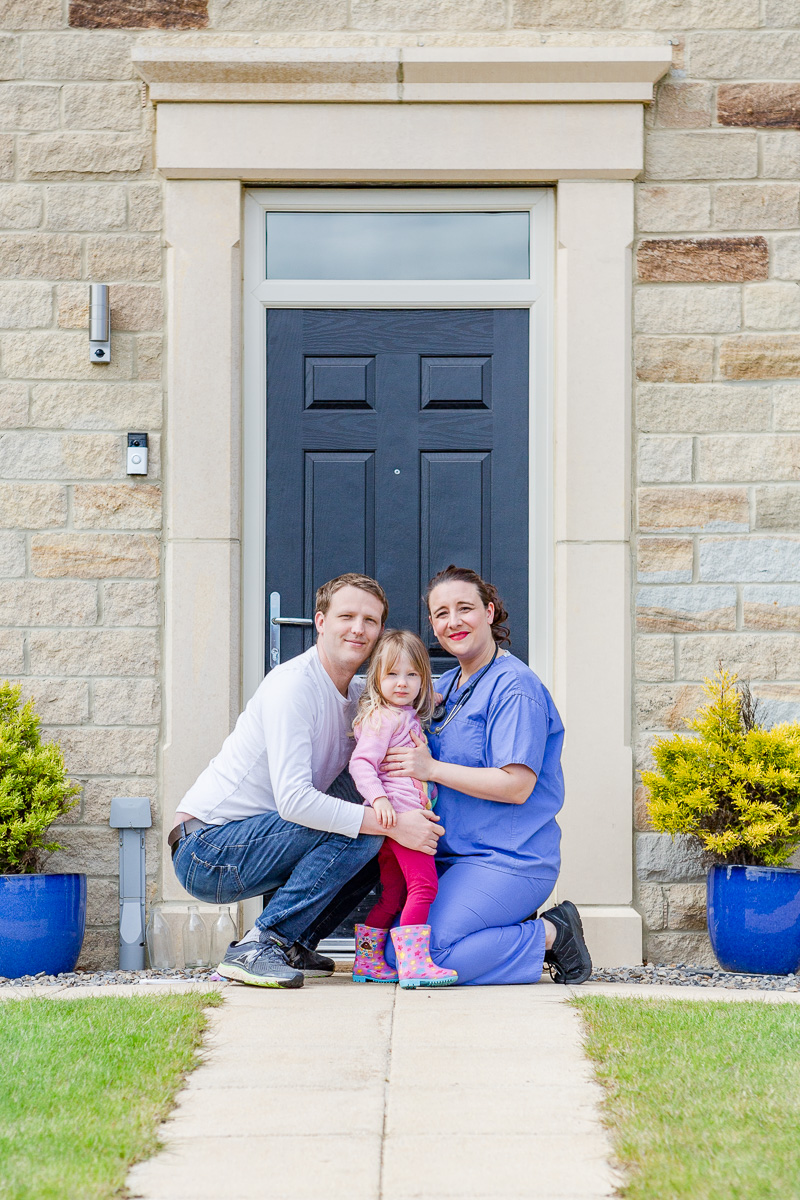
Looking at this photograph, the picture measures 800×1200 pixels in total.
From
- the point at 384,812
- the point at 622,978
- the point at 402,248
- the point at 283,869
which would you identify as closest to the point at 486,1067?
the point at 384,812

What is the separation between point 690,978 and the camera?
421cm

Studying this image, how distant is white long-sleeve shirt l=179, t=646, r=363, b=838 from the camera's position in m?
3.60

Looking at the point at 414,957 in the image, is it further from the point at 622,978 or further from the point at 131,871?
the point at 131,871

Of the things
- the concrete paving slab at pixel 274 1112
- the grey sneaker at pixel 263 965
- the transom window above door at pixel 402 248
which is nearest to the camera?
the concrete paving slab at pixel 274 1112

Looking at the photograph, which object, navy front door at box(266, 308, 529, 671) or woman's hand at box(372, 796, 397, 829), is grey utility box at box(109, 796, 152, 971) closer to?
navy front door at box(266, 308, 529, 671)

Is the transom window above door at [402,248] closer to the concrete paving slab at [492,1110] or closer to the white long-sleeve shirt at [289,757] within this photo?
the white long-sleeve shirt at [289,757]

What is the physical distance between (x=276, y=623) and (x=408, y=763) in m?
1.23

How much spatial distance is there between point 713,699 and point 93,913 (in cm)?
246

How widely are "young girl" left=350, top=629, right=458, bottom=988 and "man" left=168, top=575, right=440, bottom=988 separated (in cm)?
7

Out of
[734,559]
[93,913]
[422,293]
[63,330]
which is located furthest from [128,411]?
[734,559]

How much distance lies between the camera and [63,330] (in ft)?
15.3

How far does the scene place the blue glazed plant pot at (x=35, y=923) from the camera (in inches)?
161

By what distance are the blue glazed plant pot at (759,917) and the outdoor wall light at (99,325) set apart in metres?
2.96

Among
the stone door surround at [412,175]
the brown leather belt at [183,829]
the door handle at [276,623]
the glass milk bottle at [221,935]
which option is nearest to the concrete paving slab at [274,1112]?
the brown leather belt at [183,829]
